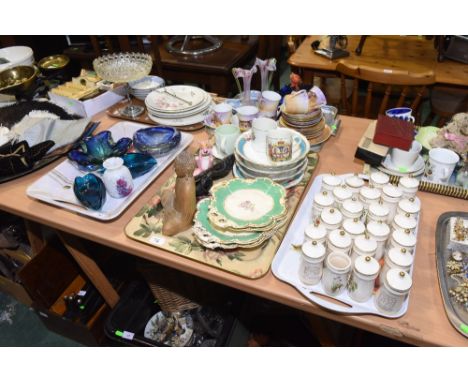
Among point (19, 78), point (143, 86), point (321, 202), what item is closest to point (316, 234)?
point (321, 202)

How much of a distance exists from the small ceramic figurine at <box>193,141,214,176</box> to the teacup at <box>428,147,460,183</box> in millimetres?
638

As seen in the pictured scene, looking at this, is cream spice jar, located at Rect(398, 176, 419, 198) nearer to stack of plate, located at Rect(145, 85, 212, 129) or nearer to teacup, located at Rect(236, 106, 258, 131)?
teacup, located at Rect(236, 106, 258, 131)

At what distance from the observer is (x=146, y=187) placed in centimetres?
104

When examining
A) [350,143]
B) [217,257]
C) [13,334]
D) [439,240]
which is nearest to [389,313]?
[439,240]

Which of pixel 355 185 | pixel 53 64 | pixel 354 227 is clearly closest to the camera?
pixel 354 227

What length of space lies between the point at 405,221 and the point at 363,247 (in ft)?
0.45

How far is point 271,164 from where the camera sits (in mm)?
955

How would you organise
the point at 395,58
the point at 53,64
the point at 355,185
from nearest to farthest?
the point at 355,185, the point at 53,64, the point at 395,58

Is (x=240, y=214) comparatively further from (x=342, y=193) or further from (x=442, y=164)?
(x=442, y=164)

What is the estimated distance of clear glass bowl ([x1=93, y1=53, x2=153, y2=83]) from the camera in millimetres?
1362

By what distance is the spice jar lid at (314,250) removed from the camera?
0.71 meters

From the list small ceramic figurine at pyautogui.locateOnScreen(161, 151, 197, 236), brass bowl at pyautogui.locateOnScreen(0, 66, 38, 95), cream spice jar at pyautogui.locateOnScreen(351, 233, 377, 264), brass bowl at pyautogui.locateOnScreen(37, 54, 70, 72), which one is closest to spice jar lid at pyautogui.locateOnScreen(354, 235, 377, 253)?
cream spice jar at pyautogui.locateOnScreen(351, 233, 377, 264)

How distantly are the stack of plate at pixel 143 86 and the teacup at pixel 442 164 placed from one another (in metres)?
1.08

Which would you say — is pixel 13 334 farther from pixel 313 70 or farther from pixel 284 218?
pixel 313 70
